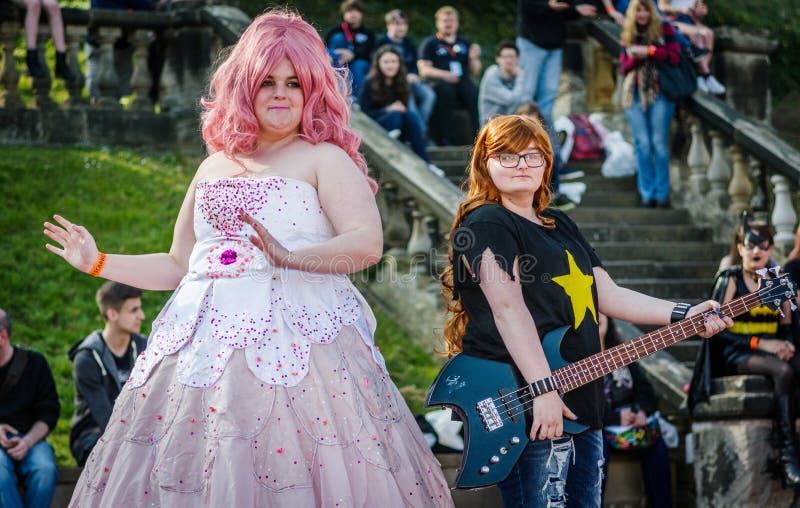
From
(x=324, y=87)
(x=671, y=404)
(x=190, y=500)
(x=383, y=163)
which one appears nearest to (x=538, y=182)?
(x=324, y=87)

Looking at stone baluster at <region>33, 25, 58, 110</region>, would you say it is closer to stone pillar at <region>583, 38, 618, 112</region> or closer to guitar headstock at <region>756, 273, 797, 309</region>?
stone pillar at <region>583, 38, 618, 112</region>

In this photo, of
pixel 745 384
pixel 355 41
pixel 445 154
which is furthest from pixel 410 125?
pixel 745 384

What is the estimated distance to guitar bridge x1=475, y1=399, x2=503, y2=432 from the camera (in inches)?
179

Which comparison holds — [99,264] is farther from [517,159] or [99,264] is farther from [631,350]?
[631,350]

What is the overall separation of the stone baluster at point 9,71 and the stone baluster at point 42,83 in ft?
0.50

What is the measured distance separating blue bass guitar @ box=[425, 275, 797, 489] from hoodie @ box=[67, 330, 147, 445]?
2.79 metres

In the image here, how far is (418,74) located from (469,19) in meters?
6.21

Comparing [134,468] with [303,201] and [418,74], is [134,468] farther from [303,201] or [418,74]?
[418,74]

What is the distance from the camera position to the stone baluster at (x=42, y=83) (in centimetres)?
1081

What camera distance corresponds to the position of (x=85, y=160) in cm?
1038

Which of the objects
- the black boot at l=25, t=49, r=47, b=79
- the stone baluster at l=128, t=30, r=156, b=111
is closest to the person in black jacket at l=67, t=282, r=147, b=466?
the black boot at l=25, t=49, r=47, b=79

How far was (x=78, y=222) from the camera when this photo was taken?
9.46m

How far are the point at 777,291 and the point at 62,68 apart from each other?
7869 millimetres

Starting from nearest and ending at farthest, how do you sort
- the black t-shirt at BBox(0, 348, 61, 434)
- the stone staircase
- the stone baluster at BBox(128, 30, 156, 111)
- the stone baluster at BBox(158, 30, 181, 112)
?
the black t-shirt at BBox(0, 348, 61, 434) < the stone staircase < the stone baluster at BBox(128, 30, 156, 111) < the stone baluster at BBox(158, 30, 181, 112)
